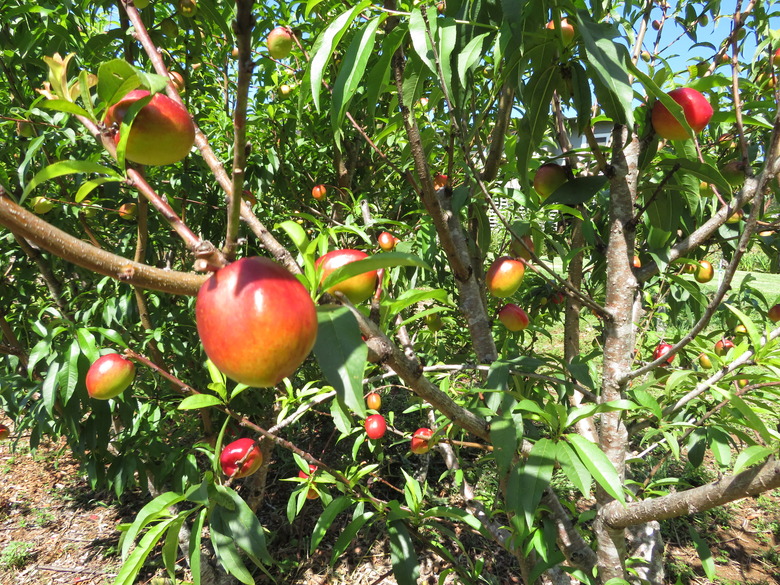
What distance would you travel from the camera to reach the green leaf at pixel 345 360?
0.49m

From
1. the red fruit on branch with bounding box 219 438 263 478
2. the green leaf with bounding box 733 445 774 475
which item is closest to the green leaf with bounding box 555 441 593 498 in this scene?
the green leaf with bounding box 733 445 774 475

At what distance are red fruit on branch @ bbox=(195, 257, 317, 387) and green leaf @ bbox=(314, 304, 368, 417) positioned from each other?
0.07 feet

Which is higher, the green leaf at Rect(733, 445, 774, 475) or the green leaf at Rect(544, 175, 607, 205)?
the green leaf at Rect(544, 175, 607, 205)

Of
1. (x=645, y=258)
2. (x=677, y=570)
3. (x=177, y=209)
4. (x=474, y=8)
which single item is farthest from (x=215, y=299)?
(x=677, y=570)

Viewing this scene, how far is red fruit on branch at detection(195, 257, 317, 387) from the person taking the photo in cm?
48

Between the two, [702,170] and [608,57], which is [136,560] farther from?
[702,170]

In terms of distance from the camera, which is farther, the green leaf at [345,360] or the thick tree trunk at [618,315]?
the thick tree trunk at [618,315]

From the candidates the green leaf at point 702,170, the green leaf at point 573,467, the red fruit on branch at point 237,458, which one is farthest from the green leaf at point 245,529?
the green leaf at point 702,170

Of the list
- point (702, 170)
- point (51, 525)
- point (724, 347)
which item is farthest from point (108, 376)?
point (724, 347)

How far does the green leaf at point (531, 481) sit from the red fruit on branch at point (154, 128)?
2.72 feet

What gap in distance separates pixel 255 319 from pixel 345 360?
104 millimetres

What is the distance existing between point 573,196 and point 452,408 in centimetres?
63

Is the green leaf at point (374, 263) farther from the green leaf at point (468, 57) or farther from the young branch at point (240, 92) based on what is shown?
the green leaf at point (468, 57)

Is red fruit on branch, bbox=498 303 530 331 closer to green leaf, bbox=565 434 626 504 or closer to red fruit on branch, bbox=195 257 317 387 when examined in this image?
green leaf, bbox=565 434 626 504
